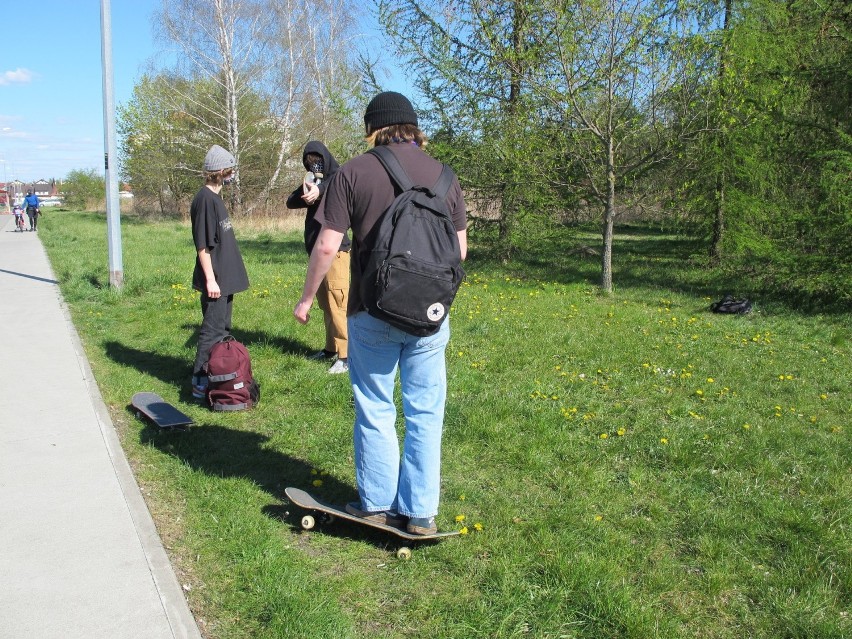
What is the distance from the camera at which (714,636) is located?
2.88m

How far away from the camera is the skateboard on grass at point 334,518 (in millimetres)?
3406

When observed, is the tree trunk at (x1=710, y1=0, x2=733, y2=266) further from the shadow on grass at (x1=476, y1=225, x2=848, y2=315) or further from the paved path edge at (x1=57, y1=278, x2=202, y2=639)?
the paved path edge at (x1=57, y1=278, x2=202, y2=639)

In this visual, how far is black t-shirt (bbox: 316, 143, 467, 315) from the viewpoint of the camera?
10.6ft

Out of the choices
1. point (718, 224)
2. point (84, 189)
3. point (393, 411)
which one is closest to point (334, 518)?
point (393, 411)

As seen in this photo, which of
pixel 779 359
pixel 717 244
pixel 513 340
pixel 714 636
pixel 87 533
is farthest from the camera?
pixel 717 244

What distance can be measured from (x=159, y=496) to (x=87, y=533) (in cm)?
53

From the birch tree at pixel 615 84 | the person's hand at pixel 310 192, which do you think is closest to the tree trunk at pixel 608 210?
the birch tree at pixel 615 84

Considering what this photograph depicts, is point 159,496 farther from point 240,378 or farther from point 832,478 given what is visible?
point 832,478

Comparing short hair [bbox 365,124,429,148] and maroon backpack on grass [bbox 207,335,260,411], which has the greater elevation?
short hair [bbox 365,124,429,148]

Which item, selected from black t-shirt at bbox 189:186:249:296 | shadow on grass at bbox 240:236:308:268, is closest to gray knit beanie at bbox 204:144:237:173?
black t-shirt at bbox 189:186:249:296

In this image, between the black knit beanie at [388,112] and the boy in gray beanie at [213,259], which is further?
the boy in gray beanie at [213,259]

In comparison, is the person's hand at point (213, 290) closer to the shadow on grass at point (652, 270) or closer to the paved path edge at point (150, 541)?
the paved path edge at point (150, 541)

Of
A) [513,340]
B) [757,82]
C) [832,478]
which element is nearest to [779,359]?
[513,340]

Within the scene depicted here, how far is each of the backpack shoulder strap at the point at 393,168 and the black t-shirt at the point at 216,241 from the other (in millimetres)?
2688
